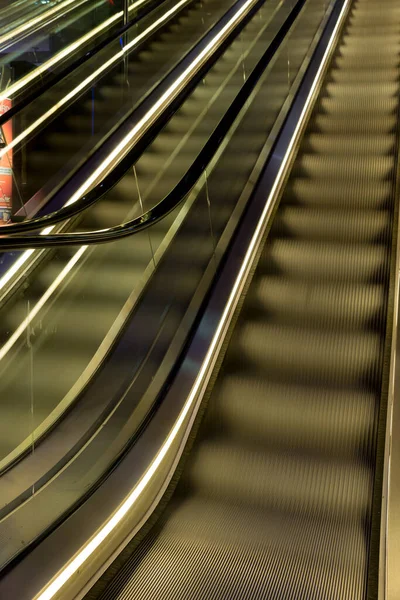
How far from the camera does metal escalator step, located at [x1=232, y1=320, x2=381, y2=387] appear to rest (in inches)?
128

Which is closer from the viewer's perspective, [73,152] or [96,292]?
[96,292]

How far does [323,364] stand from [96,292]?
1215 millimetres

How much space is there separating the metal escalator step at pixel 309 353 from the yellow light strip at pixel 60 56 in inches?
107

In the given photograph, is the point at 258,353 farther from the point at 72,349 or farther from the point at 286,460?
the point at 72,349

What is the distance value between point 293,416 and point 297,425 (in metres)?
0.06

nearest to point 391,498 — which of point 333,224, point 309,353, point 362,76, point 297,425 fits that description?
point 297,425

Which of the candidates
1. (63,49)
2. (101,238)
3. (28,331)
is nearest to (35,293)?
(28,331)

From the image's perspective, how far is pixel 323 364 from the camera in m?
3.33

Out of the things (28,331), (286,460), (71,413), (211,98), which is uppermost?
(211,98)

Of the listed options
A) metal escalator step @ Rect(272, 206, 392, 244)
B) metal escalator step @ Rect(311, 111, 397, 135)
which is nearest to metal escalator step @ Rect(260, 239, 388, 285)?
metal escalator step @ Rect(272, 206, 392, 244)

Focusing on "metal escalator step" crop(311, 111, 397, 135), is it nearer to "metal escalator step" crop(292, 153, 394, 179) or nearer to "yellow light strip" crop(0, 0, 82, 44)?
"metal escalator step" crop(292, 153, 394, 179)

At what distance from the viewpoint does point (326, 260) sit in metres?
4.13

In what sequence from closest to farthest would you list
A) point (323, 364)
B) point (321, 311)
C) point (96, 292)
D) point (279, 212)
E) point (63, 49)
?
point (96, 292) → point (323, 364) → point (321, 311) → point (279, 212) → point (63, 49)

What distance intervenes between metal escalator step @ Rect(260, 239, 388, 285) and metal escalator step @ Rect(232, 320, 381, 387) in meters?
0.54
